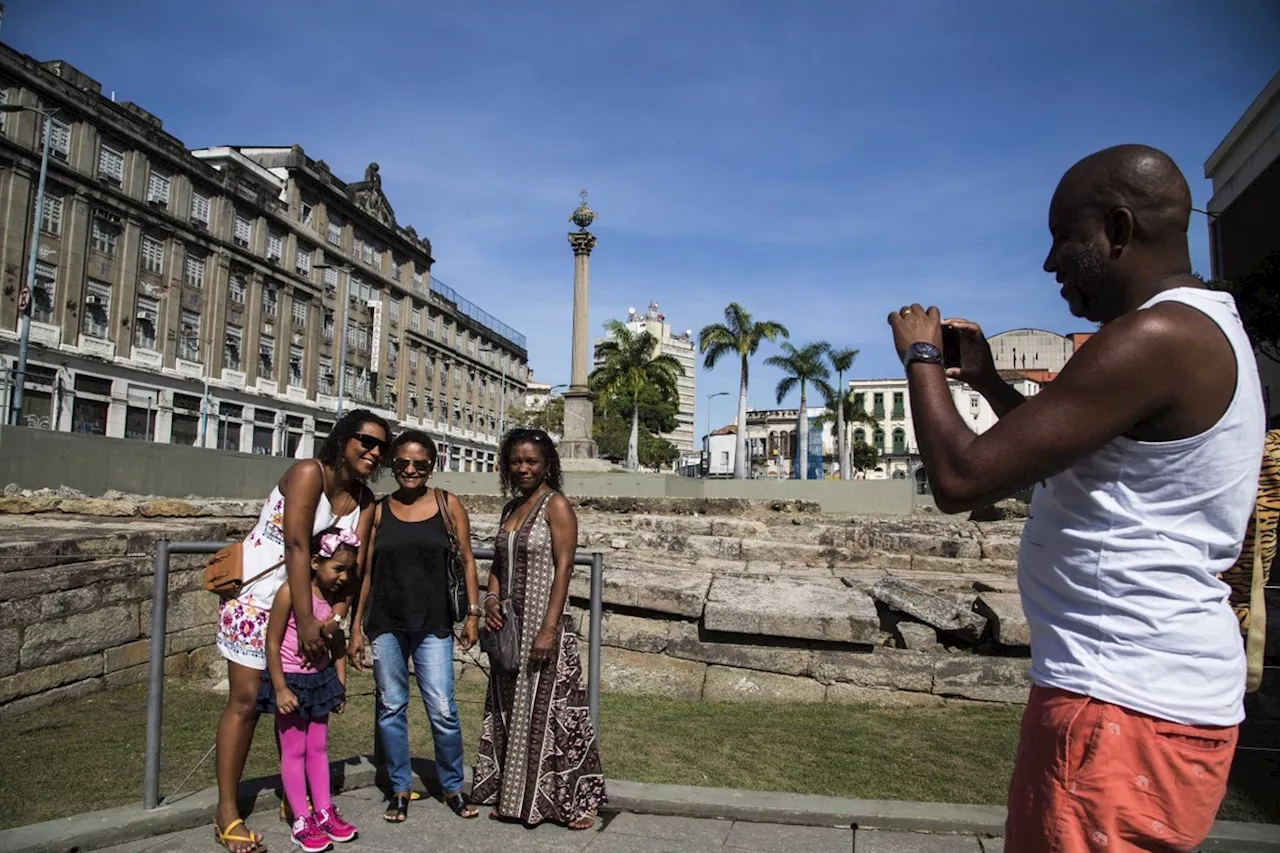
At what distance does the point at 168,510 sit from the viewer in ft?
39.8

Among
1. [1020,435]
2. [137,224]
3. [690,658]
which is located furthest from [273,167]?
[1020,435]

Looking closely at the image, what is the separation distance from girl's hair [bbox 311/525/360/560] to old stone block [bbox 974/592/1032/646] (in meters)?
4.49

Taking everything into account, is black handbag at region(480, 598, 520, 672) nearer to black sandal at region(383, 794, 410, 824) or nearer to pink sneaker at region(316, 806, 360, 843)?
black sandal at region(383, 794, 410, 824)

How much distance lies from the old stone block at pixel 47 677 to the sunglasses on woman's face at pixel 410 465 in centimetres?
348

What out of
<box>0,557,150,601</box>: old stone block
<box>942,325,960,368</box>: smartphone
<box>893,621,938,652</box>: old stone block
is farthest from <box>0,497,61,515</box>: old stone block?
<box>942,325,960,368</box>: smartphone

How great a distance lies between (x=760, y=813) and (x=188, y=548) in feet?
9.97

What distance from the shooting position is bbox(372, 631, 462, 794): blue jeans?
4.19m

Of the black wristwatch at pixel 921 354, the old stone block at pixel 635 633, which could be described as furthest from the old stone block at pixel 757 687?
the black wristwatch at pixel 921 354

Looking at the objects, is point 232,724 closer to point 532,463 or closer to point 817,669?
point 532,463

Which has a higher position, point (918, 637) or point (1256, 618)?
point (1256, 618)

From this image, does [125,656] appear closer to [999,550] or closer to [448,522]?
[448,522]

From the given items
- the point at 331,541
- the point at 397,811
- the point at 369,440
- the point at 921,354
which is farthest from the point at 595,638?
the point at 921,354

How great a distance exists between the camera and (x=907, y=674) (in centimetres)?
620

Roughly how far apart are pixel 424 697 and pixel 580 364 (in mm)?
27098
